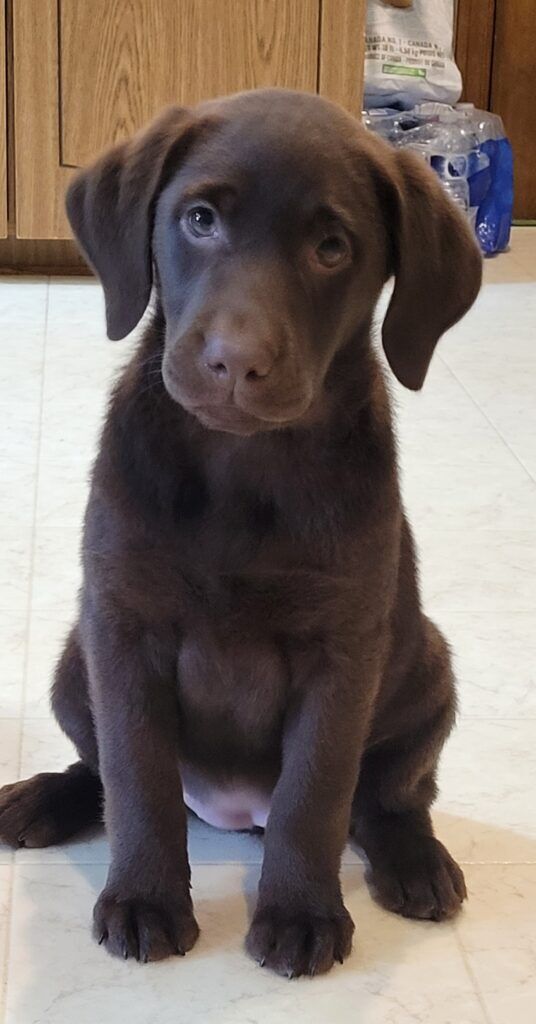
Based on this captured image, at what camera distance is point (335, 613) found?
1562mm

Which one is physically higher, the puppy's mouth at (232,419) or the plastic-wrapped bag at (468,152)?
the puppy's mouth at (232,419)

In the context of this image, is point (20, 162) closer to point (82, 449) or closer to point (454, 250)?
point (82, 449)

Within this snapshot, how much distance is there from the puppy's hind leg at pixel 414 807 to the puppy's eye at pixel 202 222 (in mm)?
587

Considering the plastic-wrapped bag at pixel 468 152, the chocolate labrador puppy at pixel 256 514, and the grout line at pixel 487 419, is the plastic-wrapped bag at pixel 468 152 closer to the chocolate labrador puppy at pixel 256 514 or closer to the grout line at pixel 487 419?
the grout line at pixel 487 419

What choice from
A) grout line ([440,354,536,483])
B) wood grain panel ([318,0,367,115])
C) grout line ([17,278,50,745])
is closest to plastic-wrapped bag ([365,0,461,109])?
wood grain panel ([318,0,367,115])

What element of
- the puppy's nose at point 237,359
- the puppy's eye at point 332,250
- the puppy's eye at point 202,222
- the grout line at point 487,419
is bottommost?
the grout line at point 487,419

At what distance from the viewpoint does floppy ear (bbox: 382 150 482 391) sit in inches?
62.1

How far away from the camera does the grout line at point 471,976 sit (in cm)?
158

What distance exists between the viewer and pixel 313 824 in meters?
1.62

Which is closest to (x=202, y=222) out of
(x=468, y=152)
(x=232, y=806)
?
(x=232, y=806)

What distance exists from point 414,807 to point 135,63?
10.1ft

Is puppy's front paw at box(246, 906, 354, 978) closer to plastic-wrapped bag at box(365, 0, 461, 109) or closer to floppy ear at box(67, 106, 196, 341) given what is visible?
floppy ear at box(67, 106, 196, 341)

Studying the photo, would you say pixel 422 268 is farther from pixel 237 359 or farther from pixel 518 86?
pixel 518 86

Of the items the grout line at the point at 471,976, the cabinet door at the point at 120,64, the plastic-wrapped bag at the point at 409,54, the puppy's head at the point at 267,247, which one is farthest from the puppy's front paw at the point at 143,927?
the plastic-wrapped bag at the point at 409,54
